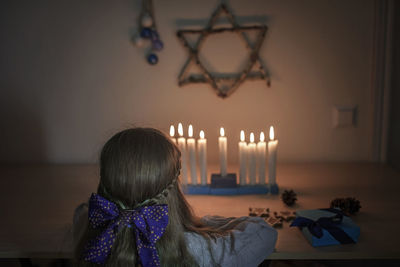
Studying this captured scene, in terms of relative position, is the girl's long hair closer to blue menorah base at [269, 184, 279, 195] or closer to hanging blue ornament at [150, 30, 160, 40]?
blue menorah base at [269, 184, 279, 195]

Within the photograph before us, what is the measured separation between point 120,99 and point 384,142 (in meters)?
1.12

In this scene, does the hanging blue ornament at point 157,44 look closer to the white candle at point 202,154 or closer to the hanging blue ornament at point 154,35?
the hanging blue ornament at point 154,35

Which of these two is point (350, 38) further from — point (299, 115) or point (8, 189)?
point (8, 189)

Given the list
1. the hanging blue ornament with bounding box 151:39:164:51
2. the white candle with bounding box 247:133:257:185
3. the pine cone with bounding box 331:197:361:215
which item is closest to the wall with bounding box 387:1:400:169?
the pine cone with bounding box 331:197:361:215

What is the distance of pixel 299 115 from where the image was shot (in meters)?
1.63

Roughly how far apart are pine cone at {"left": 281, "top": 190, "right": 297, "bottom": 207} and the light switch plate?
53 cm

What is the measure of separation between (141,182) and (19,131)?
1.13 m

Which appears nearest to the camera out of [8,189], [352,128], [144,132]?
[144,132]

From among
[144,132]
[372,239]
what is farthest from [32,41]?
[372,239]

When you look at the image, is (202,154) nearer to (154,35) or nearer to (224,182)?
(224,182)

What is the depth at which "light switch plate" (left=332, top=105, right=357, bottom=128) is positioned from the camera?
1.61 m

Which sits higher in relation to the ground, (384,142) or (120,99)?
(120,99)

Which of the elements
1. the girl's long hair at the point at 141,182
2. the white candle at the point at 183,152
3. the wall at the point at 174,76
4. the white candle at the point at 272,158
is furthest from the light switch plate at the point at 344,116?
the girl's long hair at the point at 141,182

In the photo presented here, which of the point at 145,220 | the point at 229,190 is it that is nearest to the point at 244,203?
the point at 229,190
